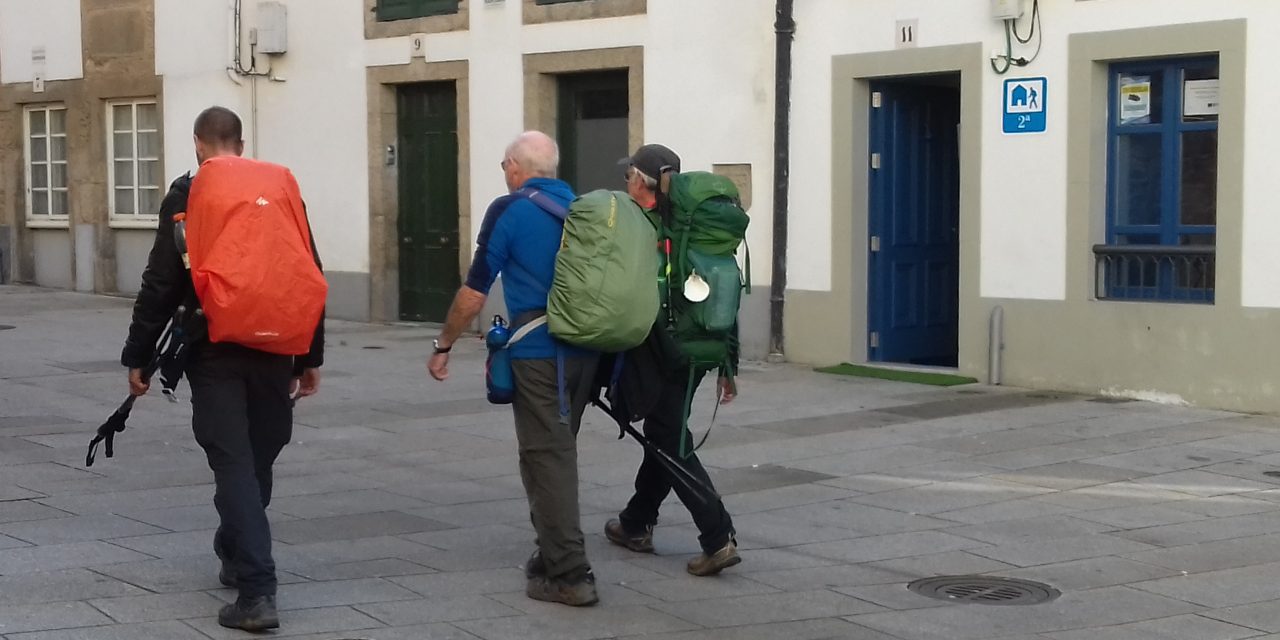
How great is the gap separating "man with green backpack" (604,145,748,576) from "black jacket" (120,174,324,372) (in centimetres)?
161

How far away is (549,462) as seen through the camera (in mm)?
6500

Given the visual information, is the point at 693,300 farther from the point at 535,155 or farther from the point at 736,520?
the point at 736,520

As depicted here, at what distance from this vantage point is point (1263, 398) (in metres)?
12.0

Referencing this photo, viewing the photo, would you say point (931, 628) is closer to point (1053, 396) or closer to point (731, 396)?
point (731, 396)

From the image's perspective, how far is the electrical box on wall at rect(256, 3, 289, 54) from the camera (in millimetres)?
19188

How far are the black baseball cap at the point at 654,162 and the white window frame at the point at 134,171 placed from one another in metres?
14.8

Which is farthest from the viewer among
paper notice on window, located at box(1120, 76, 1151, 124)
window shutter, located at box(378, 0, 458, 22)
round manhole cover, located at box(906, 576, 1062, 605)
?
window shutter, located at box(378, 0, 458, 22)

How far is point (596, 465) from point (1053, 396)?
179 inches

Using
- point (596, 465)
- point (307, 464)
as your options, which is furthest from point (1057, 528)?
point (307, 464)

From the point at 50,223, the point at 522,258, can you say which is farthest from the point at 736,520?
the point at 50,223

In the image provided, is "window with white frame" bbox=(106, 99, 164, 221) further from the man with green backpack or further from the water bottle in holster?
the water bottle in holster

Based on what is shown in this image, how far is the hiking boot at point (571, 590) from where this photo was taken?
6531 mm

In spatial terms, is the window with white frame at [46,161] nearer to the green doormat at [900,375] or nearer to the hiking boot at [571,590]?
the green doormat at [900,375]

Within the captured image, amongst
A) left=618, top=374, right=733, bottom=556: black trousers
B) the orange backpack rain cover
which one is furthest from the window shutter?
the orange backpack rain cover
